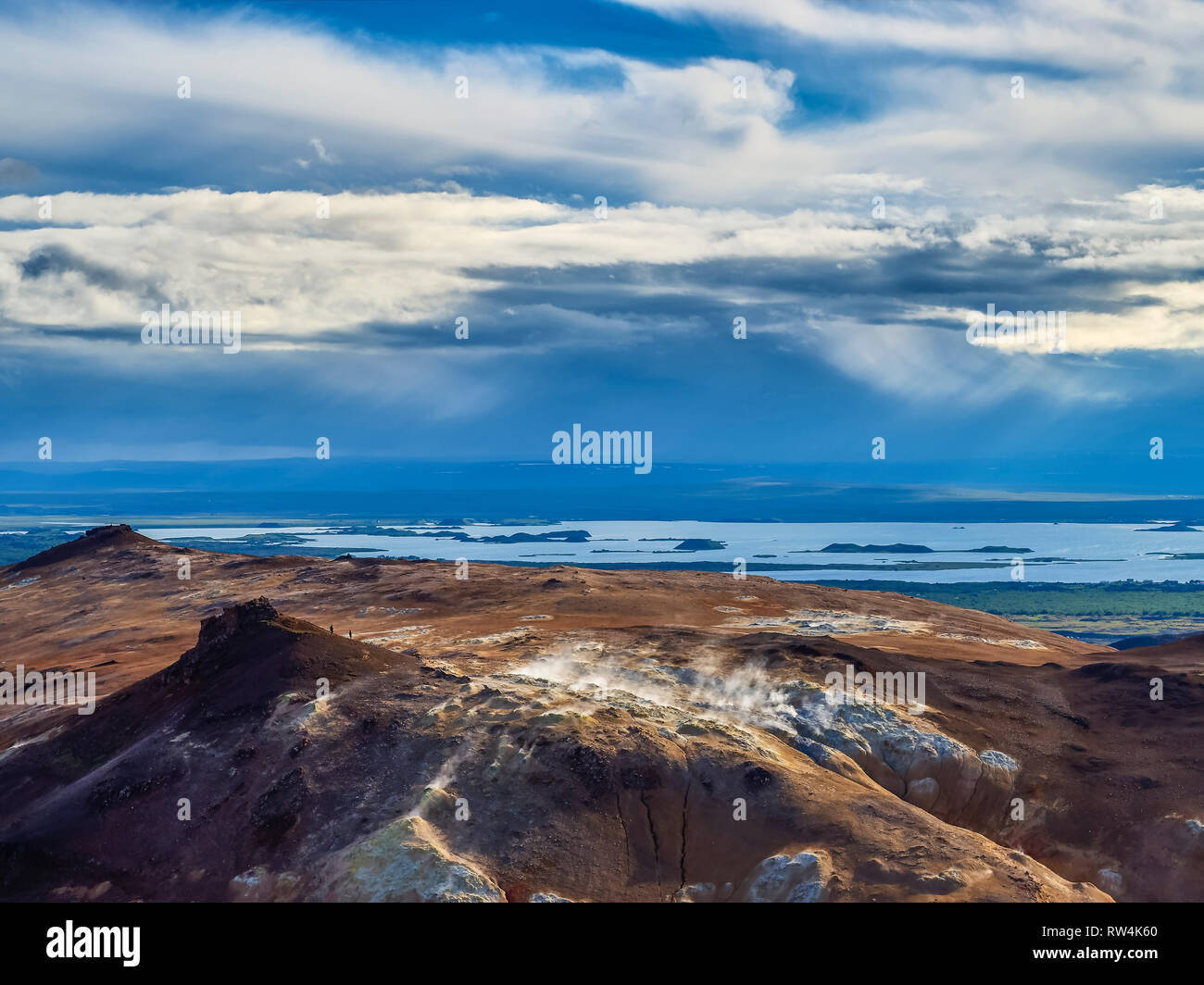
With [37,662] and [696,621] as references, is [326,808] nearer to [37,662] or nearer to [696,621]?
[696,621]

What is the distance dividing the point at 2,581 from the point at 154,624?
35569mm

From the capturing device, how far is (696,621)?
228 feet

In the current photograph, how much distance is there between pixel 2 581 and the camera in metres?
100

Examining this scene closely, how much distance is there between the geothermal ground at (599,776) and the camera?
3041 cm

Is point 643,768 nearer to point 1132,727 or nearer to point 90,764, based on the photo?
point 90,764

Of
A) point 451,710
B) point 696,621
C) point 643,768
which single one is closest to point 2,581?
point 696,621

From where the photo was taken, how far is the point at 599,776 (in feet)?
111

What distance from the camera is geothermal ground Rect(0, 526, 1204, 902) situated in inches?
1197

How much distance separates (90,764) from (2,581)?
7424 centimetres

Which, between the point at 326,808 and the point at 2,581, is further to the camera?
the point at 2,581

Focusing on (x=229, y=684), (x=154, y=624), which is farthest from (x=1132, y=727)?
(x=154, y=624)

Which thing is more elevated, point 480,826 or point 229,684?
point 229,684
